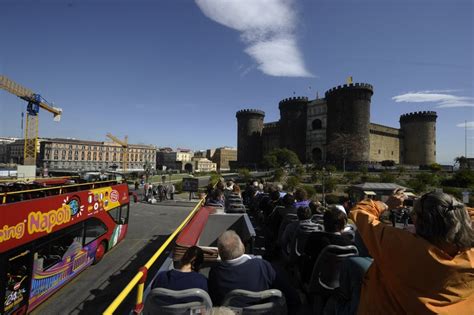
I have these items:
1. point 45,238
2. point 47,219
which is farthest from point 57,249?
point 47,219

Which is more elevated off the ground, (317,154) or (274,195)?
(317,154)

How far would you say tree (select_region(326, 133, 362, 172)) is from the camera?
49.6 m

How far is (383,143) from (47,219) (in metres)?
68.1

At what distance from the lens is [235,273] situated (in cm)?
243

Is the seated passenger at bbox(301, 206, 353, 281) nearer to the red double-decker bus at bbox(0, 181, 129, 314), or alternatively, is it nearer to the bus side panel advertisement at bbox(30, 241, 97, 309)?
the red double-decker bus at bbox(0, 181, 129, 314)

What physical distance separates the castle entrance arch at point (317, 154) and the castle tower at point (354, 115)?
561cm

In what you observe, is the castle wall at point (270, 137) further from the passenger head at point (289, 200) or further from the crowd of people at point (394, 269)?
the crowd of people at point (394, 269)

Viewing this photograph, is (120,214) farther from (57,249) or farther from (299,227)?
(299,227)

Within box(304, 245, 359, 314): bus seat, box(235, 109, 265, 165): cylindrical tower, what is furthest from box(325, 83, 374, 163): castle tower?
box(304, 245, 359, 314): bus seat

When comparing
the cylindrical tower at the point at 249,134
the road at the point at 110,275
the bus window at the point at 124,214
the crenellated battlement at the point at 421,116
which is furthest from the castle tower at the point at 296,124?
the bus window at the point at 124,214

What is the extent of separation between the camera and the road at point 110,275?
562 cm

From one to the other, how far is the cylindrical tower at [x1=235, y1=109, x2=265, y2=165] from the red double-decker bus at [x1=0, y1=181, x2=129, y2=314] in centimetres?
6108

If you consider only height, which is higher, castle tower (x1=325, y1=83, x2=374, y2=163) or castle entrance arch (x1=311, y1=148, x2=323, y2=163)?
castle tower (x1=325, y1=83, x2=374, y2=163)

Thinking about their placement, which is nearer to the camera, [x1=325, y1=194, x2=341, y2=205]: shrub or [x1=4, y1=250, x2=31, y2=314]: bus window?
[x1=4, y1=250, x2=31, y2=314]: bus window
